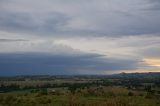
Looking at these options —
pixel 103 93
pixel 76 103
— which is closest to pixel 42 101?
pixel 76 103

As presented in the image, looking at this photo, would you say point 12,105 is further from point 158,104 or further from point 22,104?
point 158,104

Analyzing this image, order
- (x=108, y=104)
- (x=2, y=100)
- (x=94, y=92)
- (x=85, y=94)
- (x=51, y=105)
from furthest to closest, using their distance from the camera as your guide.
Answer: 1. (x=94, y=92)
2. (x=85, y=94)
3. (x=2, y=100)
4. (x=51, y=105)
5. (x=108, y=104)

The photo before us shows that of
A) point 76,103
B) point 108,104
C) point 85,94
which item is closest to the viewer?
point 108,104

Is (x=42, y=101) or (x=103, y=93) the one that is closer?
(x=42, y=101)

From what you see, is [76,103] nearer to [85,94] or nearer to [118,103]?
[118,103]

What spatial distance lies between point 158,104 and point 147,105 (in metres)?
2.63

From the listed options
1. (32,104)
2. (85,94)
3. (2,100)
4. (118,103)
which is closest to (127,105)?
(118,103)

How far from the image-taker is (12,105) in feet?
122

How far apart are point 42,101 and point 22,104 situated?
2130mm

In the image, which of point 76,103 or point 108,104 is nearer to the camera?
point 108,104

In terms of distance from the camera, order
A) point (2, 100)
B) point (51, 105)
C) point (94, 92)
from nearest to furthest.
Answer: point (51, 105) < point (2, 100) < point (94, 92)

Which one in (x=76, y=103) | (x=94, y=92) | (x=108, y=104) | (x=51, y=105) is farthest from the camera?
(x=94, y=92)

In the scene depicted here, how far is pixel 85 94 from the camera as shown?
50.1m

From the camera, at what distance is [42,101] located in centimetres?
3841
